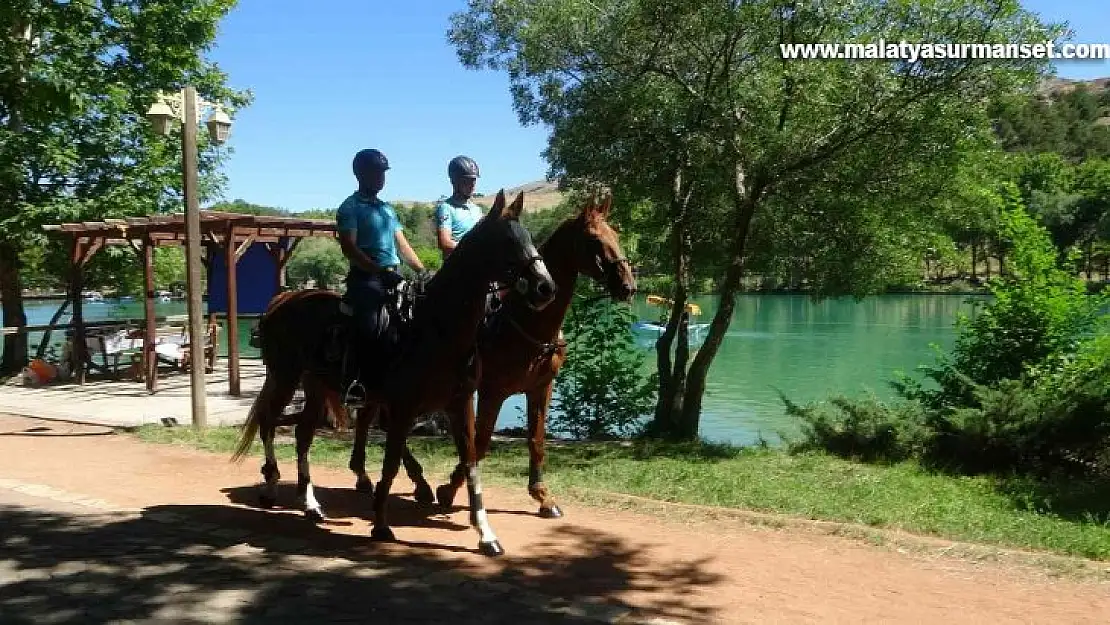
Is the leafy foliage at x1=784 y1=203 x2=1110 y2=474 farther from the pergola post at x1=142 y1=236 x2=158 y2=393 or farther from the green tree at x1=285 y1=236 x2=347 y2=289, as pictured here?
the green tree at x1=285 y1=236 x2=347 y2=289

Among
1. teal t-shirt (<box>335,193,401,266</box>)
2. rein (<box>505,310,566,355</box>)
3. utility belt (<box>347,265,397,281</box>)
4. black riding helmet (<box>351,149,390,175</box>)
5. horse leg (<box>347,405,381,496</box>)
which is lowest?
horse leg (<box>347,405,381,496</box>)

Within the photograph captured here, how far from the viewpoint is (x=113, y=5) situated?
1678 centimetres

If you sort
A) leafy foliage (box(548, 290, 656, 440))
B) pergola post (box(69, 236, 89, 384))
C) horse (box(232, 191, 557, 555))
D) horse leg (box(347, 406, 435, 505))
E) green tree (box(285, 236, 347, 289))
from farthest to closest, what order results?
1. green tree (box(285, 236, 347, 289))
2. pergola post (box(69, 236, 89, 384))
3. leafy foliage (box(548, 290, 656, 440))
4. horse leg (box(347, 406, 435, 505))
5. horse (box(232, 191, 557, 555))

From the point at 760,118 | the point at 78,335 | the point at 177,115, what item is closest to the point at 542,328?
the point at 760,118

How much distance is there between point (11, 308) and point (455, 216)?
1630 centimetres

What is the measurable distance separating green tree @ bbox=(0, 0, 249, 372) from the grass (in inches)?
344

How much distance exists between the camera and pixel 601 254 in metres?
5.61

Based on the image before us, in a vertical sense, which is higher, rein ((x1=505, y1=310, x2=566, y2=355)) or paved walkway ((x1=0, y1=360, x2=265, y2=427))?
rein ((x1=505, y1=310, x2=566, y2=355))

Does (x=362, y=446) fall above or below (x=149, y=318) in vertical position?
below

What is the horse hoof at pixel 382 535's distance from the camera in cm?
539

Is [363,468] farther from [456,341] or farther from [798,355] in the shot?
[798,355]

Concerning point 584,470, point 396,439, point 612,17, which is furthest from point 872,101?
point 396,439

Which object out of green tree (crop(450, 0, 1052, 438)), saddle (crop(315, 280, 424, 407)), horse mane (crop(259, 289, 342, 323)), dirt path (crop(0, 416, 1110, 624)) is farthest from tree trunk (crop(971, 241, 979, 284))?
saddle (crop(315, 280, 424, 407))

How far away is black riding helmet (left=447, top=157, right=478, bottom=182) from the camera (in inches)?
237
